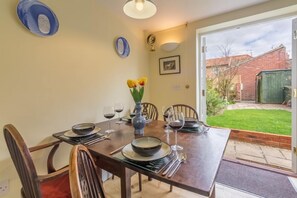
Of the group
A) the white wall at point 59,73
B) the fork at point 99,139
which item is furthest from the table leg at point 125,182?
the white wall at point 59,73

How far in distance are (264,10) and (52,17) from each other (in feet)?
8.28

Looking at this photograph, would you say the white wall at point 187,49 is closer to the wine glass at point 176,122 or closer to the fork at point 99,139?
the wine glass at point 176,122

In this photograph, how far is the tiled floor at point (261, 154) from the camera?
7.18ft

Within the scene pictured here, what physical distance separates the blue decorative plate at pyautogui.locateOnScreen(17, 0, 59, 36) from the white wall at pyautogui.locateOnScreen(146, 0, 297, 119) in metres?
1.74

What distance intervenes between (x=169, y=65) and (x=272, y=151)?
2290 millimetres

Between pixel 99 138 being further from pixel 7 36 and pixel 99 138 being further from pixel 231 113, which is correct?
pixel 231 113

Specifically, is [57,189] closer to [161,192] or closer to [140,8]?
[161,192]

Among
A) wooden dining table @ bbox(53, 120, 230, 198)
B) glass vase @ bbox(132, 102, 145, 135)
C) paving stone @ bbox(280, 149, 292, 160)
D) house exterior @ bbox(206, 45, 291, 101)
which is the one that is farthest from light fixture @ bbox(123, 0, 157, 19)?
paving stone @ bbox(280, 149, 292, 160)

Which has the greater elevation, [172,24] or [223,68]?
[172,24]

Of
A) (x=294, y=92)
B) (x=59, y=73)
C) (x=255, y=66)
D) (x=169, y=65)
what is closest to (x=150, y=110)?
(x=169, y=65)

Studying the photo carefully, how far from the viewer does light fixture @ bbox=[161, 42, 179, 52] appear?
8.50 ft

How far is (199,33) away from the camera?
2555mm

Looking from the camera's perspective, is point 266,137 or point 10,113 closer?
point 10,113

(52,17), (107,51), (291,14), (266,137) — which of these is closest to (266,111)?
(266,137)
